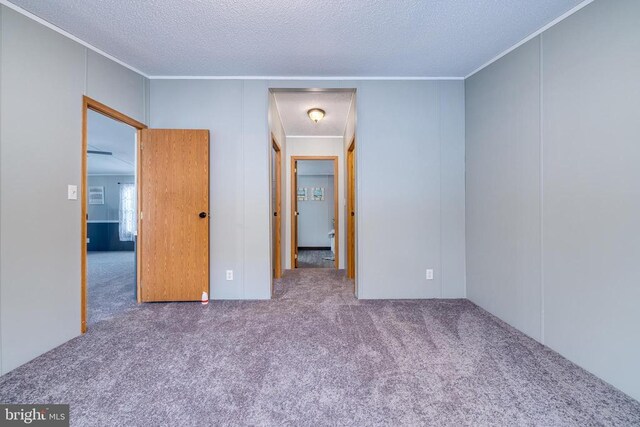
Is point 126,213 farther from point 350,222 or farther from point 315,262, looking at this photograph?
point 350,222

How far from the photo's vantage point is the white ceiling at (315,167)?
20.7ft

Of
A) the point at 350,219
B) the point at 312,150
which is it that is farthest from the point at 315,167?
the point at 350,219

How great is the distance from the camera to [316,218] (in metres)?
7.30

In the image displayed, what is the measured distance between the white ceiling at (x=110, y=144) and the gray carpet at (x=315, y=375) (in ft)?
9.29

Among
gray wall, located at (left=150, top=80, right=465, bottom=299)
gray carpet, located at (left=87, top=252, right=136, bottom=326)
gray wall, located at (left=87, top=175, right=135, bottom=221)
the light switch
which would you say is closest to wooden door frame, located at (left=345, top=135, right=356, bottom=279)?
gray wall, located at (left=150, top=80, right=465, bottom=299)

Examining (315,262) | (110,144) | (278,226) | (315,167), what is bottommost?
(315,262)

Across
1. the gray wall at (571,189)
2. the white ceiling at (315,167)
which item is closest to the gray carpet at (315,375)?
the gray wall at (571,189)

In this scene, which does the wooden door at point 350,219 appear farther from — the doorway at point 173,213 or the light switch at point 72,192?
the light switch at point 72,192

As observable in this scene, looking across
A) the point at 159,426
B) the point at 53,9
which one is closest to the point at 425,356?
the point at 159,426

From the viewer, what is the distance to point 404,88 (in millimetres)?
2936

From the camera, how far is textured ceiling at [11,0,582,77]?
1831 millimetres

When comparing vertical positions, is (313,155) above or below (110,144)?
below

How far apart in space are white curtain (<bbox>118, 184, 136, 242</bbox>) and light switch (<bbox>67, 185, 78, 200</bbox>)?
551 centimetres

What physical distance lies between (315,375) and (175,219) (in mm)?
2213
